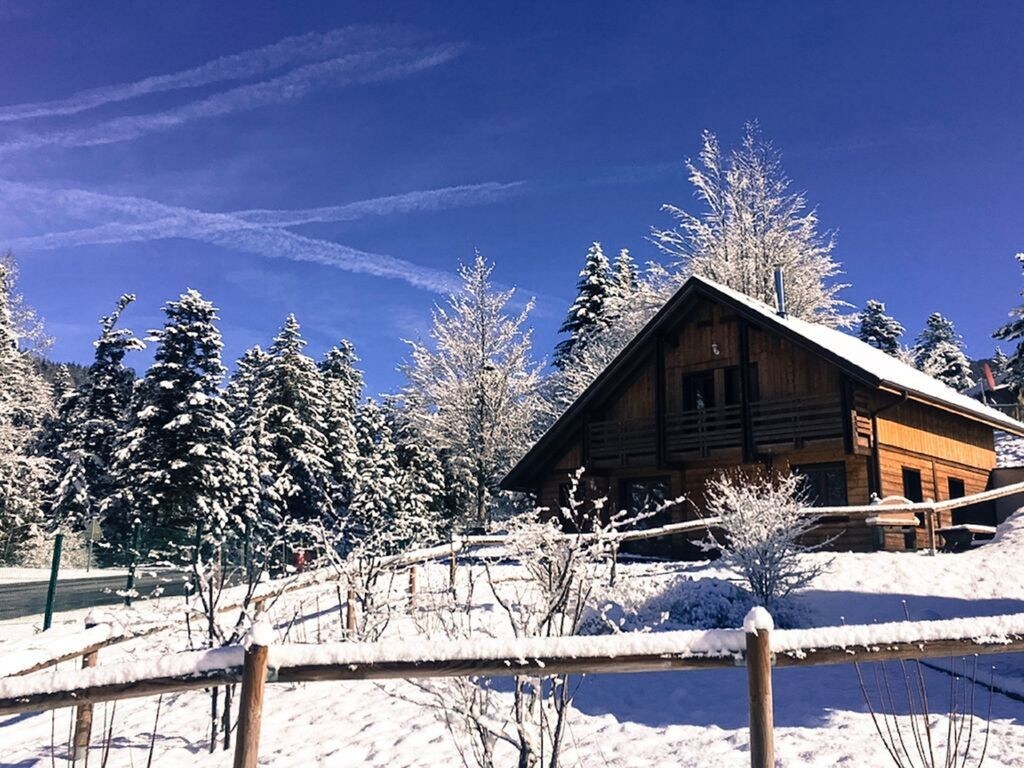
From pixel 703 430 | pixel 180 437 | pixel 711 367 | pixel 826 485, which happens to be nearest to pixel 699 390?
pixel 711 367

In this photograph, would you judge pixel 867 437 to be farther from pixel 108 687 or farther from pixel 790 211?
pixel 108 687

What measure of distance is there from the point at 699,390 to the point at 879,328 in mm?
32082

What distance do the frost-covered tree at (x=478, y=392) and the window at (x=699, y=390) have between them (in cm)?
1165

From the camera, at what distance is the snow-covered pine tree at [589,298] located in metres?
43.8

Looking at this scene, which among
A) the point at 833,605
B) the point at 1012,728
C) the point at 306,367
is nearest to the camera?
the point at 1012,728

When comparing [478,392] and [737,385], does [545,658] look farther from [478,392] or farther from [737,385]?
[478,392]

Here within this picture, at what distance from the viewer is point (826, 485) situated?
2039 centimetres

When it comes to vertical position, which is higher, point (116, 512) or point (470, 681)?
point (116, 512)

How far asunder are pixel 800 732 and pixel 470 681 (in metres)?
3.27

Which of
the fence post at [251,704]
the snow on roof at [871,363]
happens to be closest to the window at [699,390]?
the snow on roof at [871,363]

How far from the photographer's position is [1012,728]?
6461 mm

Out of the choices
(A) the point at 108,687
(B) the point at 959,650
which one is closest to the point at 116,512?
(A) the point at 108,687

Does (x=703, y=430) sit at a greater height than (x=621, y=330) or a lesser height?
lesser

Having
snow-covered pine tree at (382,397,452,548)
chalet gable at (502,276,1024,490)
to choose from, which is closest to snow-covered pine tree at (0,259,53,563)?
snow-covered pine tree at (382,397,452,548)
